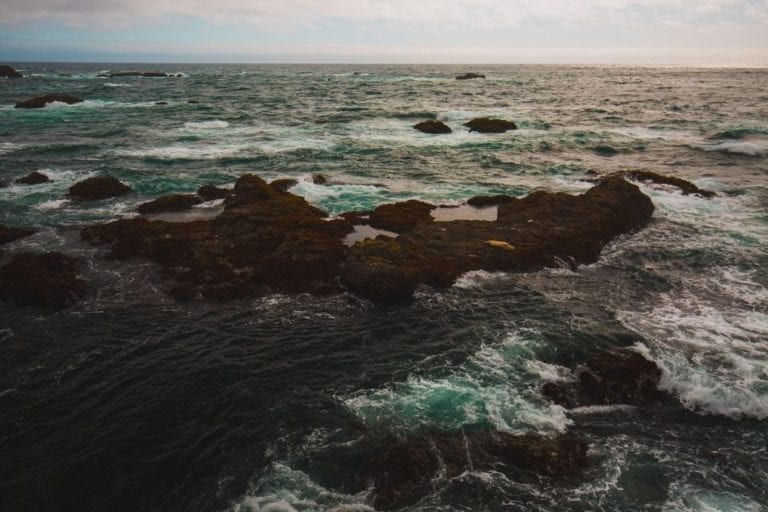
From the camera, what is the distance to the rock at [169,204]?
2714 cm

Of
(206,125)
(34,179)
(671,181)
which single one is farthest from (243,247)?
(206,125)

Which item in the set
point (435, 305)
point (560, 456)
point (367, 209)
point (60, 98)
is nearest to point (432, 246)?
point (435, 305)

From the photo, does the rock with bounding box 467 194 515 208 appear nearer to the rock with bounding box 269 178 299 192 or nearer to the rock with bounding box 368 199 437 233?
the rock with bounding box 368 199 437 233

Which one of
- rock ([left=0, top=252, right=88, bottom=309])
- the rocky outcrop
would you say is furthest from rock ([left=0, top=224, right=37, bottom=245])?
the rocky outcrop

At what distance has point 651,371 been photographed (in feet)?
43.8

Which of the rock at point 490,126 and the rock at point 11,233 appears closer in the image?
the rock at point 11,233

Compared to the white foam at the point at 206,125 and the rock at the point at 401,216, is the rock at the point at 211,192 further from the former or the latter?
the white foam at the point at 206,125

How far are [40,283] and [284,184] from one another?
1614 centimetres

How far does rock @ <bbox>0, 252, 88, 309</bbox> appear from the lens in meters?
17.2

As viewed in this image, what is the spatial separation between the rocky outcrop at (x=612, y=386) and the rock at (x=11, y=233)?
23.4 meters

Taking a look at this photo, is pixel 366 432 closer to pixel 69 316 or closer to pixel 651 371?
pixel 651 371

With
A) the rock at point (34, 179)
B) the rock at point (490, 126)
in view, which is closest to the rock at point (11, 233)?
the rock at point (34, 179)

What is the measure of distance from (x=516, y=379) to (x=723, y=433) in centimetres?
478

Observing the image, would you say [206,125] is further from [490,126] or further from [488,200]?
[488,200]
